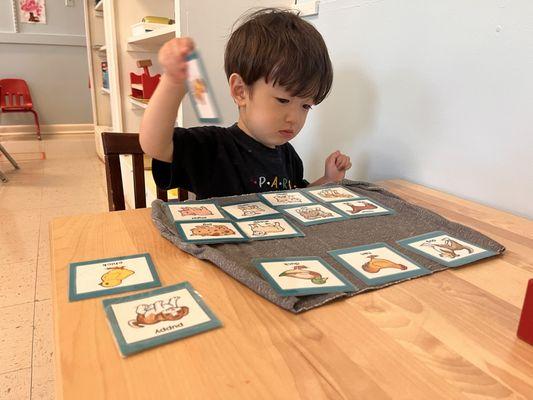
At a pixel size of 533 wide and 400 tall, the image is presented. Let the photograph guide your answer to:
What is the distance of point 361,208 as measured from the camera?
698 millimetres

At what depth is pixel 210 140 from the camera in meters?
0.84

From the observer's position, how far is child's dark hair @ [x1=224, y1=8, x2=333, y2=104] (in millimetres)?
729

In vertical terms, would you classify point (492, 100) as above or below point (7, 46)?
below

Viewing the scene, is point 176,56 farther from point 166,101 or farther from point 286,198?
point 286,198

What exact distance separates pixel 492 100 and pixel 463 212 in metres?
0.23

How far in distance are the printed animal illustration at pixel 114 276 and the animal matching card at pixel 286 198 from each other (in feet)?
0.99

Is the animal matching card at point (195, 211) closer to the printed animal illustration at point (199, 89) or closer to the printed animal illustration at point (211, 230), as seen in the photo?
the printed animal illustration at point (211, 230)

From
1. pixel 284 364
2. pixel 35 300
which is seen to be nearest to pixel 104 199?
pixel 35 300

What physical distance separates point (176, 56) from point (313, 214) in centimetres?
31

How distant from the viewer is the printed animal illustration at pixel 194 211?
2.00 ft

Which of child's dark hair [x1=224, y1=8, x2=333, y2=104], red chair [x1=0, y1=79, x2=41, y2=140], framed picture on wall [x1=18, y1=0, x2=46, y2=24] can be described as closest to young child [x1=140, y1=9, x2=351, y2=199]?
child's dark hair [x1=224, y1=8, x2=333, y2=104]

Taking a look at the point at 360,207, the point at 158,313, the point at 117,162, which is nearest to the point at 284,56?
the point at 360,207

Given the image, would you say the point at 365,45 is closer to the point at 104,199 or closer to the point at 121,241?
the point at 121,241

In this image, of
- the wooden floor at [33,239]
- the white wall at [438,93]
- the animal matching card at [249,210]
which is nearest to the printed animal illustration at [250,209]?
the animal matching card at [249,210]
